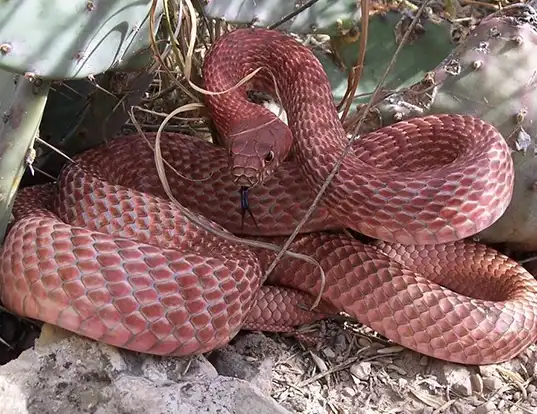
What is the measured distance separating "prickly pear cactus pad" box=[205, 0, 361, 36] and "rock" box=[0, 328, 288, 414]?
1558mm

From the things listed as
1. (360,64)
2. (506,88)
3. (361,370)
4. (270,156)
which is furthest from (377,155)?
(361,370)

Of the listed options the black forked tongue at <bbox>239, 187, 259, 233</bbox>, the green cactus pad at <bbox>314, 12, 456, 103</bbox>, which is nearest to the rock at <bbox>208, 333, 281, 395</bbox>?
the black forked tongue at <bbox>239, 187, 259, 233</bbox>

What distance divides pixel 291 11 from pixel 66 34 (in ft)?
4.80

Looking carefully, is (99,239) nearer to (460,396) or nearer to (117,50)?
(117,50)

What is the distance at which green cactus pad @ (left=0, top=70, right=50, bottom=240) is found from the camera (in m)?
2.34

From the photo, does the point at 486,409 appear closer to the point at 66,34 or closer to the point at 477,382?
the point at 477,382

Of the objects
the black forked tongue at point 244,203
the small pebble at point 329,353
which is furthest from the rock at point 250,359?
the black forked tongue at point 244,203

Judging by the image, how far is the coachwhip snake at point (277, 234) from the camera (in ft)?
7.57

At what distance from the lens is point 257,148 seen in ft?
9.30

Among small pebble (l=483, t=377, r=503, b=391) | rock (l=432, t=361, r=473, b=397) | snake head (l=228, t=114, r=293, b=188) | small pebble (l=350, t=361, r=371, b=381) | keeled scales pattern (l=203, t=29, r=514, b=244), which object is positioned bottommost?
small pebble (l=350, t=361, r=371, b=381)

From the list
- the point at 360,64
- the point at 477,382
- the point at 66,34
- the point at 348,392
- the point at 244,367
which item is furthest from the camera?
the point at 360,64

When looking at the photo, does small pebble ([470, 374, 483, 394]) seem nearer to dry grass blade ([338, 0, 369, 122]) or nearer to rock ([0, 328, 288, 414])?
rock ([0, 328, 288, 414])

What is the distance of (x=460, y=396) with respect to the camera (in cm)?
280

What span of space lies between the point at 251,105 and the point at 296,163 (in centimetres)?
36
